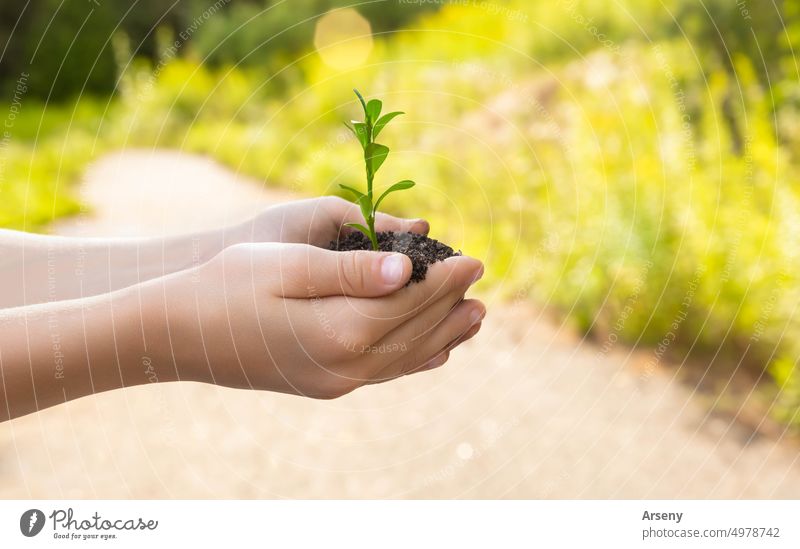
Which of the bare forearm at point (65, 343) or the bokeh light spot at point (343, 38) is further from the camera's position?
the bokeh light spot at point (343, 38)

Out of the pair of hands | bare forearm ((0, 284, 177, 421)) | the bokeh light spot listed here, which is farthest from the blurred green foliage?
bare forearm ((0, 284, 177, 421))

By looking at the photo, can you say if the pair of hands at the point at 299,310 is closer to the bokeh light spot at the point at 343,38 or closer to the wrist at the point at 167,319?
the wrist at the point at 167,319

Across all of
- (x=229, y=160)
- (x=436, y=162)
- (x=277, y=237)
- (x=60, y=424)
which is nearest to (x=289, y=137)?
(x=229, y=160)

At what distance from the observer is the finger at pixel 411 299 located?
3.17ft

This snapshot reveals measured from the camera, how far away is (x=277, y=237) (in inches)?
47.3

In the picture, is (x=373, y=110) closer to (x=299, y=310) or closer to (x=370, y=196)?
(x=370, y=196)

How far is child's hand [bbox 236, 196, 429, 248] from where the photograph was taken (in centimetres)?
119

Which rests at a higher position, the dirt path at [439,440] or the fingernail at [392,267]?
the fingernail at [392,267]

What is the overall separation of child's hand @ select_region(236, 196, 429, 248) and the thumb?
237mm

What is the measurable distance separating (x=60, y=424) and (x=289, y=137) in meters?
2.41

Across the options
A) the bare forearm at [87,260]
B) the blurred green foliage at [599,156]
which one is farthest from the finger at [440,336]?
the blurred green foliage at [599,156]

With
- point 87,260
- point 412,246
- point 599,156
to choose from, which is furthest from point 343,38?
point 412,246

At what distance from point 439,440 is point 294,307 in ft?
4.70

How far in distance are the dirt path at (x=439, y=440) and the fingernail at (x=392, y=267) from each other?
4.23ft
